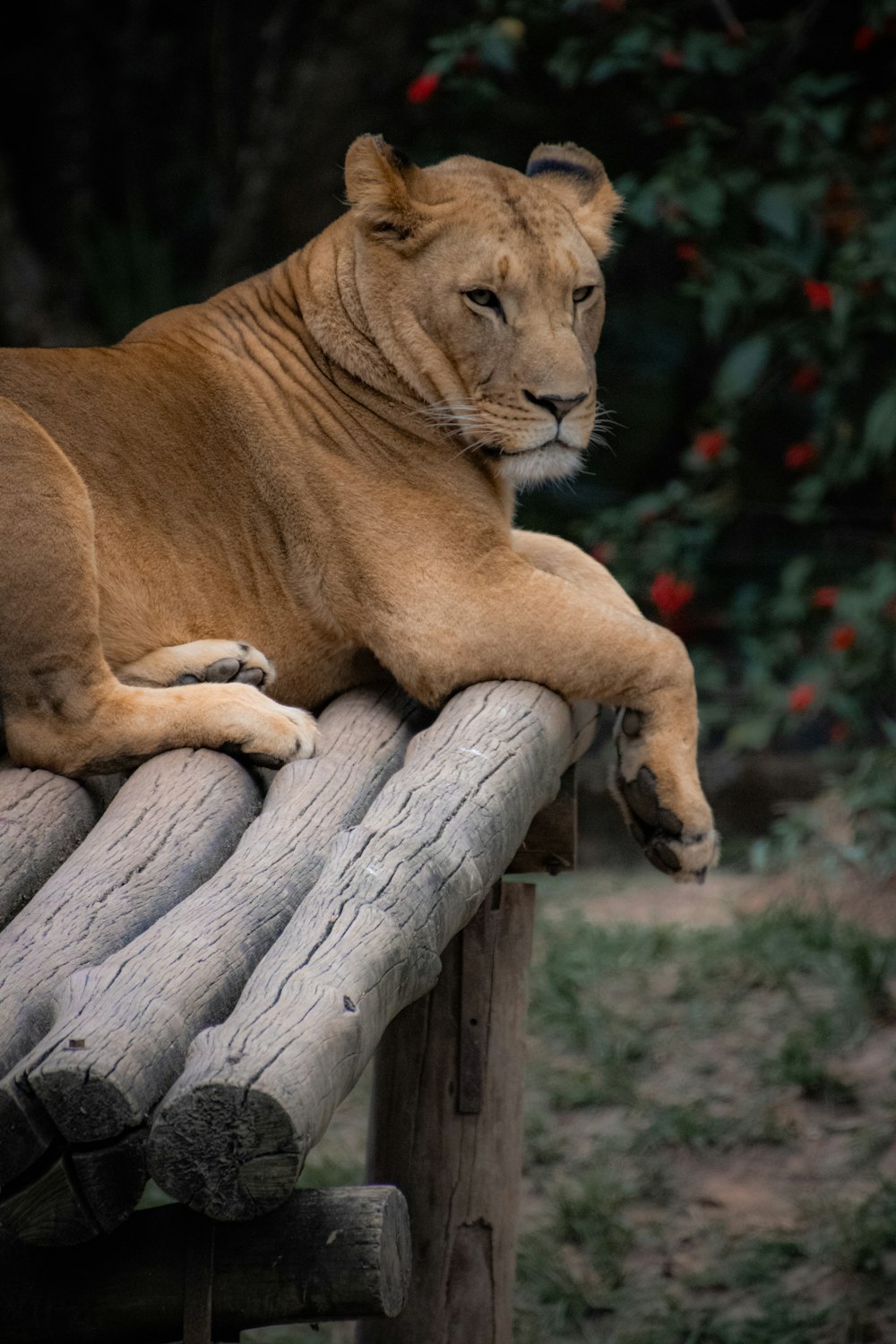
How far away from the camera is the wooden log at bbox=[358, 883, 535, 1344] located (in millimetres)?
2965

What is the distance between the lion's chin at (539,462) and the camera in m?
3.04

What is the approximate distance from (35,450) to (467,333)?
87 centimetres

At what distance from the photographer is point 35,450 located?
8.80 feet

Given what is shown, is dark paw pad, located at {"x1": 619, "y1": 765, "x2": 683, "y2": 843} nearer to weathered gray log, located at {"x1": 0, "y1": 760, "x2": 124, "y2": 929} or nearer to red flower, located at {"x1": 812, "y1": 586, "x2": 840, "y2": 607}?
weathered gray log, located at {"x1": 0, "y1": 760, "x2": 124, "y2": 929}

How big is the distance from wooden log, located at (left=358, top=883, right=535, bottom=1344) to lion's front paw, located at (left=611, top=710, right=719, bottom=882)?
386 millimetres

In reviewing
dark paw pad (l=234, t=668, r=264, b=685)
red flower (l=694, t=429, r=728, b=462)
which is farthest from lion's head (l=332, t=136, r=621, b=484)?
red flower (l=694, t=429, r=728, b=462)

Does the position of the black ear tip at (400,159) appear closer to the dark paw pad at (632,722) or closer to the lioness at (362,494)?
the lioness at (362,494)

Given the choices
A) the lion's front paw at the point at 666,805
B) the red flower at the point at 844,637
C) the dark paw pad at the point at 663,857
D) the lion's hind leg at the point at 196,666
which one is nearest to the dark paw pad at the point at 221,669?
the lion's hind leg at the point at 196,666

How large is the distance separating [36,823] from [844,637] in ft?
11.7

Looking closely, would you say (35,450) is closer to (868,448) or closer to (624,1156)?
(624,1156)

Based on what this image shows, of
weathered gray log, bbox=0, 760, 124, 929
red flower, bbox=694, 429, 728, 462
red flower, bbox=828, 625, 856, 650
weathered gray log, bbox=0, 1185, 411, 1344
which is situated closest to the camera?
weathered gray log, bbox=0, 1185, 411, 1344

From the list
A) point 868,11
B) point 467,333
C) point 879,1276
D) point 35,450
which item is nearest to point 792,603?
point 868,11

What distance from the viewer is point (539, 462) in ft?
10.0

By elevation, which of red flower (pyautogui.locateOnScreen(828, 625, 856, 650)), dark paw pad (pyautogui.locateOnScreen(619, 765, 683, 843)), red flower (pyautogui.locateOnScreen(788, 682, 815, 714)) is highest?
dark paw pad (pyautogui.locateOnScreen(619, 765, 683, 843))
